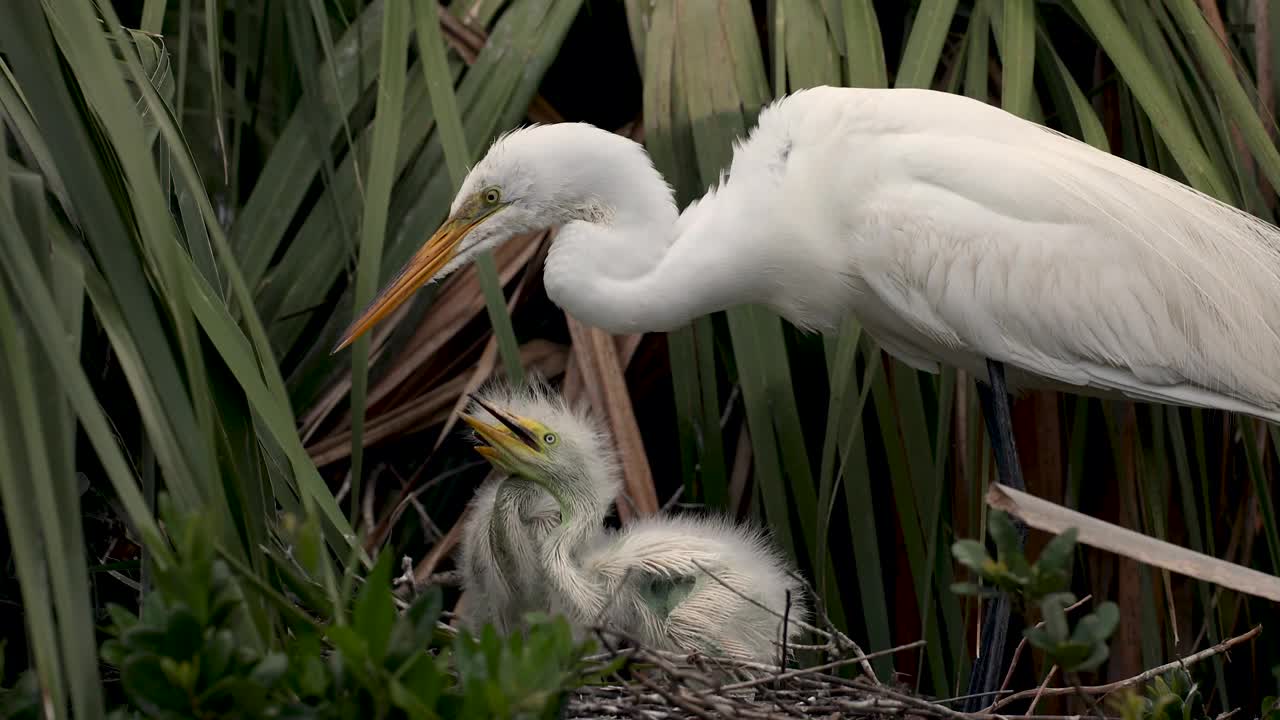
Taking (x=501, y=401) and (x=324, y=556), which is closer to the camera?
(x=324, y=556)

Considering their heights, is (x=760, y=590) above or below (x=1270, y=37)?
below

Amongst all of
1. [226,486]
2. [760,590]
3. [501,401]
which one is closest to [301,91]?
[501,401]

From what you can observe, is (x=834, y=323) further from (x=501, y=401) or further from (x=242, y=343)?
(x=242, y=343)

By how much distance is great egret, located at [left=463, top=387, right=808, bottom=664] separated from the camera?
5.65ft

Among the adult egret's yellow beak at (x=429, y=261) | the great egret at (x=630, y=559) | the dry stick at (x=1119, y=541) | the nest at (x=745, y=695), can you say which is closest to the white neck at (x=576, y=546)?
the great egret at (x=630, y=559)

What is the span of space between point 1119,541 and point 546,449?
3.29 ft

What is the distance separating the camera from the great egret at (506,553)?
5.90 ft

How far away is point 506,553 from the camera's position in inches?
71.6

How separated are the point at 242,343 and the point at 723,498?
1047 millimetres

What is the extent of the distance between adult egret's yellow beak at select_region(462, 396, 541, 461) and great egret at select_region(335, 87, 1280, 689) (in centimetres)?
18

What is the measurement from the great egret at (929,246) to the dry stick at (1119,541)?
2.89ft

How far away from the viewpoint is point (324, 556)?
3.35 feet

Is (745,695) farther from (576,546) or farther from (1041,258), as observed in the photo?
(1041,258)

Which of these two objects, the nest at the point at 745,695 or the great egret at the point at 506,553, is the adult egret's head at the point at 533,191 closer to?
the great egret at the point at 506,553
